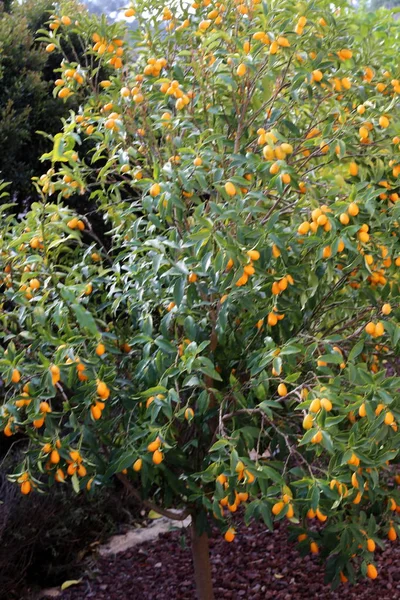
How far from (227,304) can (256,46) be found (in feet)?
2.61

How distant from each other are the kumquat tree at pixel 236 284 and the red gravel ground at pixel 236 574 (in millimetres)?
619

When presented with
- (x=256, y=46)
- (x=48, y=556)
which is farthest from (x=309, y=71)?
(x=48, y=556)

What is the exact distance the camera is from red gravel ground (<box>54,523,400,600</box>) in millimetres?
3291

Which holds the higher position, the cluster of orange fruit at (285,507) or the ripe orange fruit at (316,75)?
the ripe orange fruit at (316,75)

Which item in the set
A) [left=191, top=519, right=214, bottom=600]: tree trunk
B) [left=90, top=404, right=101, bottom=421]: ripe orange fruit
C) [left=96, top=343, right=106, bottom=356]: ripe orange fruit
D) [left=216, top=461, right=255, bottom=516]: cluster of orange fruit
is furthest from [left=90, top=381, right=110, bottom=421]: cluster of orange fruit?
[left=191, top=519, right=214, bottom=600]: tree trunk

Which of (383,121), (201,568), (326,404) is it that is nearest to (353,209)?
(383,121)

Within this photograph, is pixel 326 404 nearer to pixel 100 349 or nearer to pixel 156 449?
pixel 156 449

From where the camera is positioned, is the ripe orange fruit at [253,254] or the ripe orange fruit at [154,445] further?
the ripe orange fruit at [154,445]

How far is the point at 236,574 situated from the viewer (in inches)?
138

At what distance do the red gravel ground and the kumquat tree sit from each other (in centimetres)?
62

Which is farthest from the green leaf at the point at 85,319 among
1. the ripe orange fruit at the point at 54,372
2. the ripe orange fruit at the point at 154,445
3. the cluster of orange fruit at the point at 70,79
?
the cluster of orange fruit at the point at 70,79

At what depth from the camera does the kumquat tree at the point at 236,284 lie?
7.20 feet

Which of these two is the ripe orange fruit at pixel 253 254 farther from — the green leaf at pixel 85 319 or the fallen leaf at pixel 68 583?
the fallen leaf at pixel 68 583

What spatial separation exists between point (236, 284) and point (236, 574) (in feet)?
6.04
